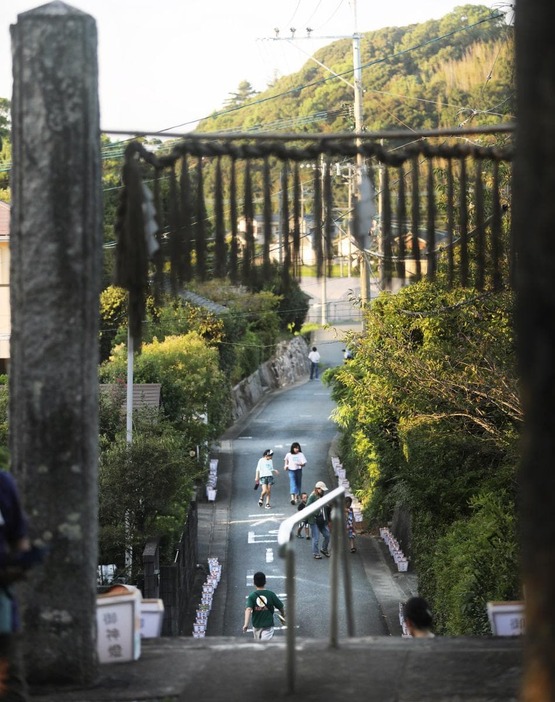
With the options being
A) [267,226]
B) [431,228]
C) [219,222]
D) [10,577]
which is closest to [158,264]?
[219,222]

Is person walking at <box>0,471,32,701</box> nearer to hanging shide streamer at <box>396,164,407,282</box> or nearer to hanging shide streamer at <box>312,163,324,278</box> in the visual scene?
hanging shide streamer at <box>312,163,324,278</box>

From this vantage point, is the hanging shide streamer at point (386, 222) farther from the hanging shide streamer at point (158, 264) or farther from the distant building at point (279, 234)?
the hanging shide streamer at point (158, 264)

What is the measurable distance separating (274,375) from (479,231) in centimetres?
4652

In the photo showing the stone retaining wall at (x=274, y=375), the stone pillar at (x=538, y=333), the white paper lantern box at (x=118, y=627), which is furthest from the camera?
the stone retaining wall at (x=274, y=375)

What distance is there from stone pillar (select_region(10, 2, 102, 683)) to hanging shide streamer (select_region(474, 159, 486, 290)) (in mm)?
2931

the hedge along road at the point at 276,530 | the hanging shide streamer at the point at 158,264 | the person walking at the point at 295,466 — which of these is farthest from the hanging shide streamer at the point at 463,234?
the person walking at the point at 295,466

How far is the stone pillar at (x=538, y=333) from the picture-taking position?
3781mm

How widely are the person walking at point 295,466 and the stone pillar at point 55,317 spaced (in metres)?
22.1

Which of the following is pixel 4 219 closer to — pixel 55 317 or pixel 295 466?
pixel 295 466

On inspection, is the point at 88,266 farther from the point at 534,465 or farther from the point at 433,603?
the point at 433,603

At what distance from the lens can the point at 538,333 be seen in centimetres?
380

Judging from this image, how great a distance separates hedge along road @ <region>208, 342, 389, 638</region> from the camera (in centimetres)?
2138

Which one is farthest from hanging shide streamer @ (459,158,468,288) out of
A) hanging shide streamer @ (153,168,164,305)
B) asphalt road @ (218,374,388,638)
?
asphalt road @ (218,374,388,638)

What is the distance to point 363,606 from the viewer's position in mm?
22375
